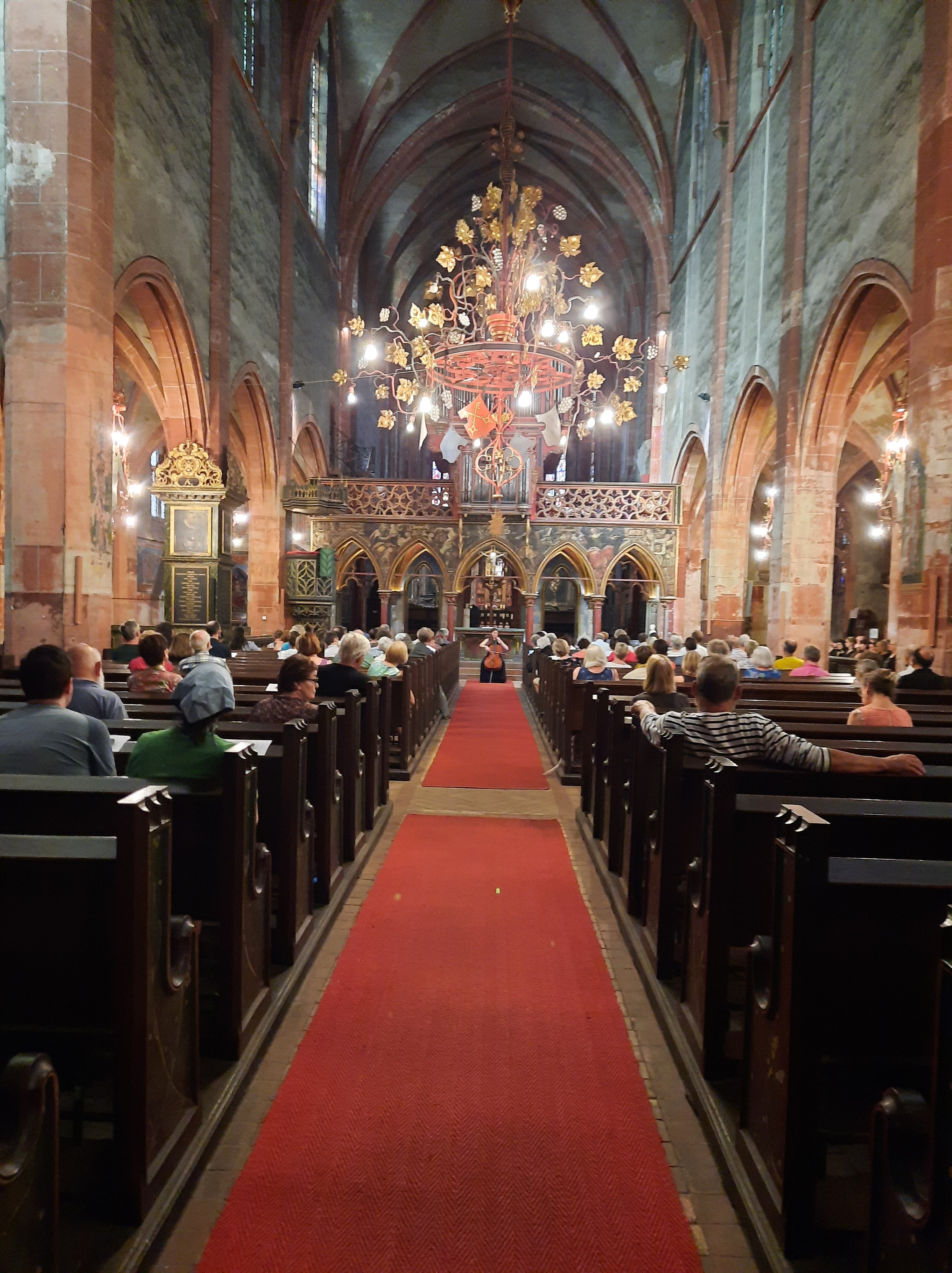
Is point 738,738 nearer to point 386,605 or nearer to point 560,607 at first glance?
point 386,605

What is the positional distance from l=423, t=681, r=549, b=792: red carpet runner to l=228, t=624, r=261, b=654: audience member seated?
3.22 meters

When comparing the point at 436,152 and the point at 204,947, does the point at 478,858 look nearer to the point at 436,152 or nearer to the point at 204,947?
the point at 204,947

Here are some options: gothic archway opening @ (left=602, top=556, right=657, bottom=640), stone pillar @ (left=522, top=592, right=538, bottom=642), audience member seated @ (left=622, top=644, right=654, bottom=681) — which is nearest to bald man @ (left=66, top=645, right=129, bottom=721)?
audience member seated @ (left=622, top=644, right=654, bottom=681)

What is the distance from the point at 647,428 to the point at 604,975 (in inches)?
893

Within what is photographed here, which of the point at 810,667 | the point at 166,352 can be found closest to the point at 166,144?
the point at 166,352

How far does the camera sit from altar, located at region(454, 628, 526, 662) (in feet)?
68.9

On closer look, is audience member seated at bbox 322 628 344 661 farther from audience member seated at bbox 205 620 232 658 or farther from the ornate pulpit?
the ornate pulpit

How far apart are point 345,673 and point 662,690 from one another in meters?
2.22

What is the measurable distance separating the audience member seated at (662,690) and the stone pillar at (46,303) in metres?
6.49

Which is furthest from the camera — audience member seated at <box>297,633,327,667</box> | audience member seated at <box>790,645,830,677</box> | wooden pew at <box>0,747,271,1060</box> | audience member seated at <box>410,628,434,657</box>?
audience member seated at <box>410,628,434,657</box>

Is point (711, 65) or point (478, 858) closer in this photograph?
point (478, 858)

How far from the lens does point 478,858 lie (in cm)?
500

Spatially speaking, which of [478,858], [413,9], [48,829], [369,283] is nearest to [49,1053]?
[48,829]

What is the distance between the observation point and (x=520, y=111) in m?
23.8
